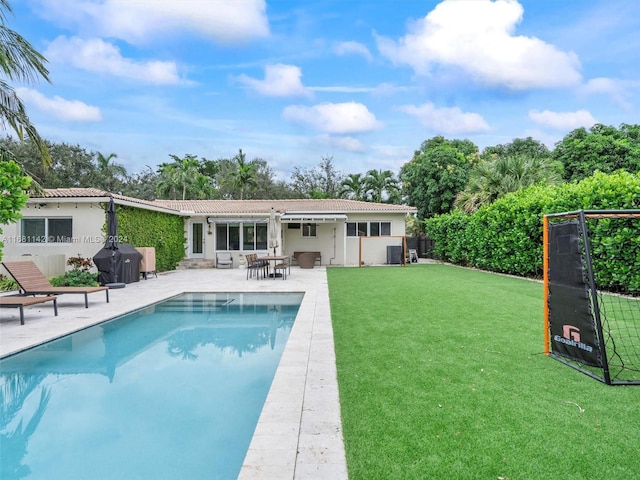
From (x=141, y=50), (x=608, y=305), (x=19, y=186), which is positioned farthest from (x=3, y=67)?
(x=608, y=305)

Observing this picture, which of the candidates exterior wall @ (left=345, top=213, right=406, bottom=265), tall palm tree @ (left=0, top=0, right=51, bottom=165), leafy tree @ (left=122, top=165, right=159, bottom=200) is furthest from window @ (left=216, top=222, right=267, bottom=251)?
leafy tree @ (left=122, top=165, right=159, bottom=200)

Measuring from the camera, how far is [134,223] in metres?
18.0

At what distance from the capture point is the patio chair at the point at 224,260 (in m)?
23.0

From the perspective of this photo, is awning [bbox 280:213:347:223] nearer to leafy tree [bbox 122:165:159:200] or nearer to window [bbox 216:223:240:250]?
window [bbox 216:223:240:250]

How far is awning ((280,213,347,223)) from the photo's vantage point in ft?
76.5

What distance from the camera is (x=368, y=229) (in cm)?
2573

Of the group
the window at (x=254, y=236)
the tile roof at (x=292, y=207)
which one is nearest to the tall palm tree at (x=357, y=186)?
the tile roof at (x=292, y=207)

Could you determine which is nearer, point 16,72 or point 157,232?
point 16,72

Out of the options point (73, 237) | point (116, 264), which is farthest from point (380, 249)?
point (73, 237)

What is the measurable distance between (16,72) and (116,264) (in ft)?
Answer: 22.6

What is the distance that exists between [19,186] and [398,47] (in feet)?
57.4

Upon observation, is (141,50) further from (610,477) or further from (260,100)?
(610,477)

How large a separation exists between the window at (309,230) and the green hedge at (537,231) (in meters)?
8.08

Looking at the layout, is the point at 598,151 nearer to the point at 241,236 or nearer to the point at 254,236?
the point at 254,236
